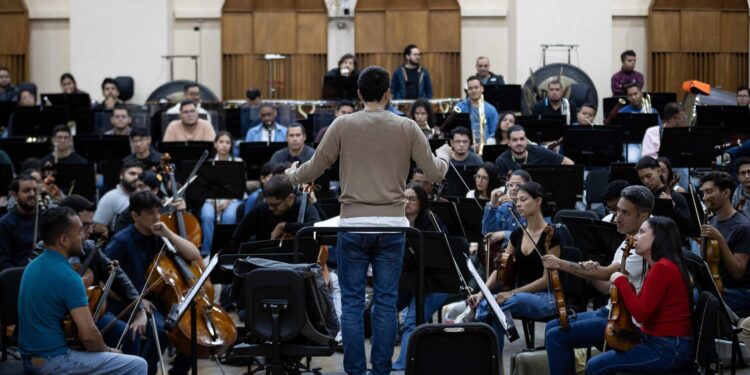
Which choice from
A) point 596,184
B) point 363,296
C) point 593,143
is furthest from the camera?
point 593,143

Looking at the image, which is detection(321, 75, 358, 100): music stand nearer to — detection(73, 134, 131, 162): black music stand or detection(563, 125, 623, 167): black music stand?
detection(73, 134, 131, 162): black music stand

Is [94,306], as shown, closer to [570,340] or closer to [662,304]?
[570,340]

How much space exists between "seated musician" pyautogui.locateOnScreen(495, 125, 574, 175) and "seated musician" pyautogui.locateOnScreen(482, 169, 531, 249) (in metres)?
1.91

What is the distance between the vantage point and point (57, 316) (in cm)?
562

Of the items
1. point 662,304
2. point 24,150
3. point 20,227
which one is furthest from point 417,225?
point 24,150

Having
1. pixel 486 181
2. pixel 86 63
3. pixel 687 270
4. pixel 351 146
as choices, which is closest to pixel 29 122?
pixel 86 63

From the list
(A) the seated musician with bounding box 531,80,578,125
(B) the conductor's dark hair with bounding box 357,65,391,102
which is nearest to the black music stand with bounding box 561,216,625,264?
(B) the conductor's dark hair with bounding box 357,65,391,102

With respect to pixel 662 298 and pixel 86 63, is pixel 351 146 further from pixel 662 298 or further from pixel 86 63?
pixel 86 63

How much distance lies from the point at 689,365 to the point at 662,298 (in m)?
0.36

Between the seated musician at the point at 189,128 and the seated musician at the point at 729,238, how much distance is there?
6819mm

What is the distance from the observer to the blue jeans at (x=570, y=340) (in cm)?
603

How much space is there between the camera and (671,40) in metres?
17.8

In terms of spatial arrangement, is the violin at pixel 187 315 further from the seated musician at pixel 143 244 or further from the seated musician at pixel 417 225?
the seated musician at pixel 417 225

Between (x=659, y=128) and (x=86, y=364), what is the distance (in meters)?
7.67
